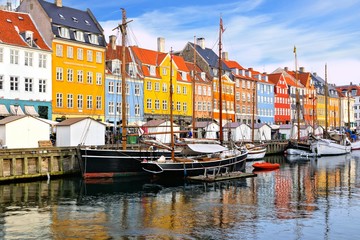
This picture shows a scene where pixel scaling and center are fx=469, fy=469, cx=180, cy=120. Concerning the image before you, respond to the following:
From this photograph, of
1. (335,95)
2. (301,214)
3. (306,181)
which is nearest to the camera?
(301,214)

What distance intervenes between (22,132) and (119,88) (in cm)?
2665

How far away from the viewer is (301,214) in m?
24.3

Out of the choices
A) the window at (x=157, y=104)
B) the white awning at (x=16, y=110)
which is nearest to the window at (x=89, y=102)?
the white awning at (x=16, y=110)

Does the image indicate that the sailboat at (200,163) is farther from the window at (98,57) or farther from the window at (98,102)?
the window at (98,57)

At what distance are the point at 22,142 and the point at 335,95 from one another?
10902 centimetres

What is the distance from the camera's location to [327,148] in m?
72.7

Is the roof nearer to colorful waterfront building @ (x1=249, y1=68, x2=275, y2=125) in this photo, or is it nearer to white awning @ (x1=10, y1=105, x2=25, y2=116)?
white awning @ (x1=10, y1=105, x2=25, y2=116)

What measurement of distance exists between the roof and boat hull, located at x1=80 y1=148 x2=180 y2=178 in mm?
23284

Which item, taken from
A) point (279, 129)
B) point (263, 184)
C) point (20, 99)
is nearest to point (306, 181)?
point (263, 184)

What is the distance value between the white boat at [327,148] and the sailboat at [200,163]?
2789 cm

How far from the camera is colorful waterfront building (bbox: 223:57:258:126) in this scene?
9075cm

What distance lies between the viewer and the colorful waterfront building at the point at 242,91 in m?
90.8

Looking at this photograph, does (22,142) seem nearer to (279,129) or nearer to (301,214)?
(301,214)

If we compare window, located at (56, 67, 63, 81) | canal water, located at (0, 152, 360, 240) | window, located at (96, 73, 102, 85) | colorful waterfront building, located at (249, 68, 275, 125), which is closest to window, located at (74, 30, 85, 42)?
window, located at (56, 67, 63, 81)
